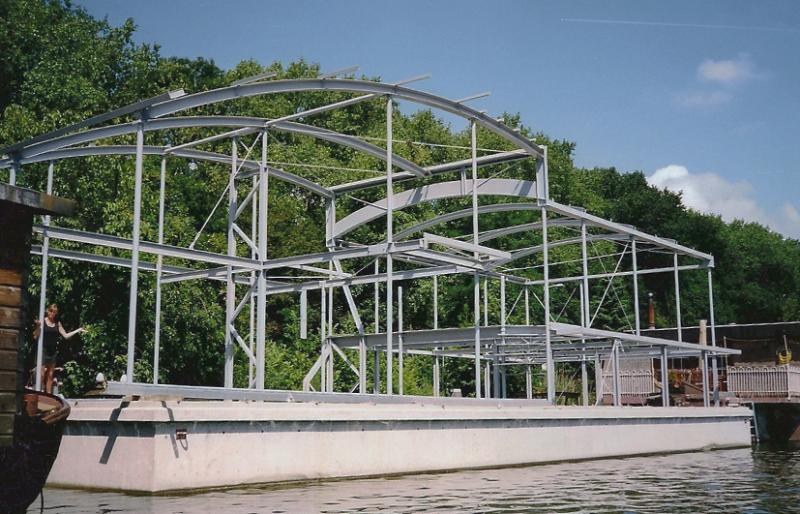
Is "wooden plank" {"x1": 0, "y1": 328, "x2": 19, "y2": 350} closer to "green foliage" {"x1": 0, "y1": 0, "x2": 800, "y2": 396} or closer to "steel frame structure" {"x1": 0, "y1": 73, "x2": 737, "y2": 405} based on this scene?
"steel frame structure" {"x1": 0, "y1": 73, "x2": 737, "y2": 405}

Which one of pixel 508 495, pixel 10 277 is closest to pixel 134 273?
pixel 10 277

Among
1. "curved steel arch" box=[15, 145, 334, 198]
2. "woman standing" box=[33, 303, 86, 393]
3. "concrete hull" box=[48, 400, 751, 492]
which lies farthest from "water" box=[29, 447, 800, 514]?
"curved steel arch" box=[15, 145, 334, 198]

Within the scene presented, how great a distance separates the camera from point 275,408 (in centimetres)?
1531

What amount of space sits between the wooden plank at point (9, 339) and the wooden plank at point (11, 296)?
32cm

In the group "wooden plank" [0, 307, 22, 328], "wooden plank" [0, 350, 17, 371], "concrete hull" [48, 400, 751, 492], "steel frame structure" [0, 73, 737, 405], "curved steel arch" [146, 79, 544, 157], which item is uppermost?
"curved steel arch" [146, 79, 544, 157]

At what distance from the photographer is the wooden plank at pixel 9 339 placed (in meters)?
11.1

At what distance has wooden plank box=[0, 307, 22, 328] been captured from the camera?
11.1 meters

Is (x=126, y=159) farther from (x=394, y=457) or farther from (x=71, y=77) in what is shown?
(x=394, y=457)

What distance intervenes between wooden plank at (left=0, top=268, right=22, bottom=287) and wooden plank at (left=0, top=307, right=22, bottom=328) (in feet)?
0.97

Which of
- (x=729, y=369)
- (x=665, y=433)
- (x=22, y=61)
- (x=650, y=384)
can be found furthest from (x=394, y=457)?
(x=22, y=61)

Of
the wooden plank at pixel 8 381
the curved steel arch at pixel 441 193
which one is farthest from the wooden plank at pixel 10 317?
the curved steel arch at pixel 441 193

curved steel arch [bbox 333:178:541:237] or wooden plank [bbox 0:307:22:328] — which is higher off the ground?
curved steel arch [bbox 333:178:541:237]

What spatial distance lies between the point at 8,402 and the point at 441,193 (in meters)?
15.5

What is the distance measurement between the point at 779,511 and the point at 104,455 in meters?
9.69
